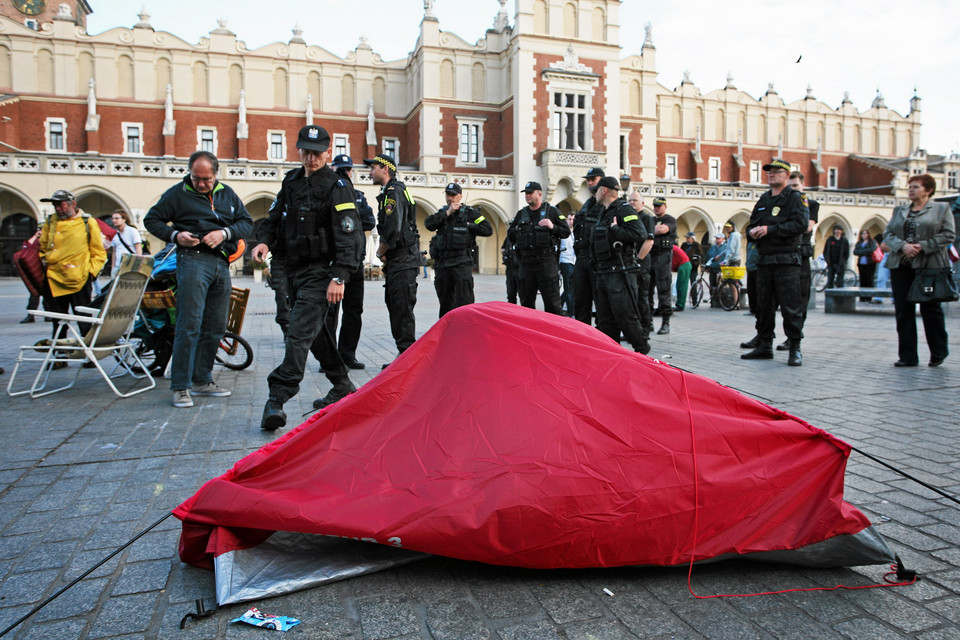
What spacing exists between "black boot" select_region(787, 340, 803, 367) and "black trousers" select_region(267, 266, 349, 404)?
4.86m

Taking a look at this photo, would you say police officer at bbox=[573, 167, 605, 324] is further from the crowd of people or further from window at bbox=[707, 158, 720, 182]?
window at bbox=[707, 158, 720, 182]

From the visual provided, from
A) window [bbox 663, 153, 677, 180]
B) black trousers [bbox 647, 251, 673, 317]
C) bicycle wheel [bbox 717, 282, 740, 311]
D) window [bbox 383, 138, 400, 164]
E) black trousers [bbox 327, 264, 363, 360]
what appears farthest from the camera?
window [bbox 663, 153, 677, 180]

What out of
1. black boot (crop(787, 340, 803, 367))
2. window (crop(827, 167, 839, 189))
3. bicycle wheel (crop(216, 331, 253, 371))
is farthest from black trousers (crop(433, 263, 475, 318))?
window (crop(827, 167, 839, 189))

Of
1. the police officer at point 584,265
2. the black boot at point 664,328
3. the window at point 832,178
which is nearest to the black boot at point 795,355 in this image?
the police officer at point 584,265

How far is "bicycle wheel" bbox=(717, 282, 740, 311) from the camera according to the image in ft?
47.7

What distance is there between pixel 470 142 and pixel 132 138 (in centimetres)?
1971

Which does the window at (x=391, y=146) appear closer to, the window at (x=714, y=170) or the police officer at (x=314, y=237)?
the window at (x=714, y=170)

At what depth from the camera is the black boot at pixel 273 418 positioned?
4.24m

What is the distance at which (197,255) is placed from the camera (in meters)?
5.27

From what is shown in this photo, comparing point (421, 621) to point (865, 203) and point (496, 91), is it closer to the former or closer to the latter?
point (496, 91)

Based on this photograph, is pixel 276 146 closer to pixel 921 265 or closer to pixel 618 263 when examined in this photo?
pixel 618 263

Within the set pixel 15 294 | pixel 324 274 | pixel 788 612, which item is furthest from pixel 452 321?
pixel 15 294

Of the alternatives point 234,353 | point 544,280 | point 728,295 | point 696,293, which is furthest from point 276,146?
point 234,353

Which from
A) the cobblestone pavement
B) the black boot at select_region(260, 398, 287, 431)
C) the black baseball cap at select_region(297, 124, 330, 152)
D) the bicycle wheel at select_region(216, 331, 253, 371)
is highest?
the black baseball cap at select_region(297, 124, 330, 152)
